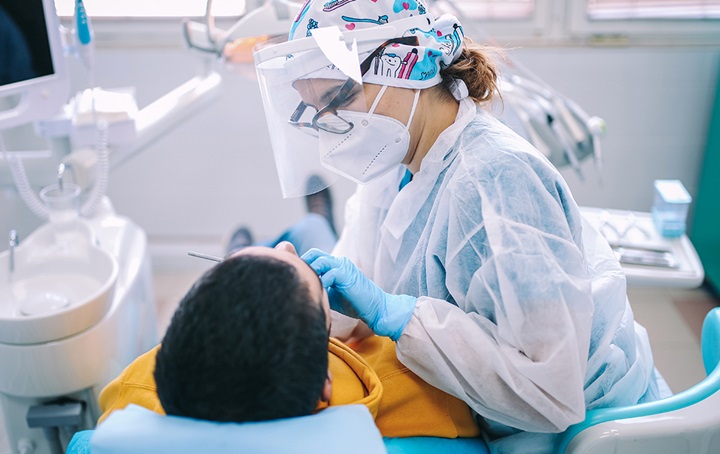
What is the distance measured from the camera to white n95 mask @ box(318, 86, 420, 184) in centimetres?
120

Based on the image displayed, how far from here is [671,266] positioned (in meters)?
1.65

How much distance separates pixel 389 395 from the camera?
116 centimetres

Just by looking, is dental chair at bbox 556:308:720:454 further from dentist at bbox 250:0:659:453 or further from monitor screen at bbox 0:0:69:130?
monitor screen at bbox 0:0:69:130

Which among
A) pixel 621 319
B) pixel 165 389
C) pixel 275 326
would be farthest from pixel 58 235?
pixel 621 319


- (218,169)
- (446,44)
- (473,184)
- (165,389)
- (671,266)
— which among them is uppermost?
(446,44)

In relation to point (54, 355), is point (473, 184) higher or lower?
higher

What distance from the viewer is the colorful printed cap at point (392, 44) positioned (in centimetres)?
115

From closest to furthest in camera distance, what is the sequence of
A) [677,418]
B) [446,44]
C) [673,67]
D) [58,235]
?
[677,418] < [446,44] < [58,235] < [673,67]

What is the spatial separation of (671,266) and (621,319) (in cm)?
52

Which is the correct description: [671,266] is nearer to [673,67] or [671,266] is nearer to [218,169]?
[673,67]

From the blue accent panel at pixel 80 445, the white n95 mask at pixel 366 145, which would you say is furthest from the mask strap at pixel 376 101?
the blue accent panel at pixel 80 445

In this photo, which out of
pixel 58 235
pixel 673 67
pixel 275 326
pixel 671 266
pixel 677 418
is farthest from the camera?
pixel 673 67

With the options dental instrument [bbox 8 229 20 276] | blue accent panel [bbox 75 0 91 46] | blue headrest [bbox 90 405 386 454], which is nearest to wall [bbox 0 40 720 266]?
blue accent panel [bbox 75 0 91 46]

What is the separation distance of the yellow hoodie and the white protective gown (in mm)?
60
